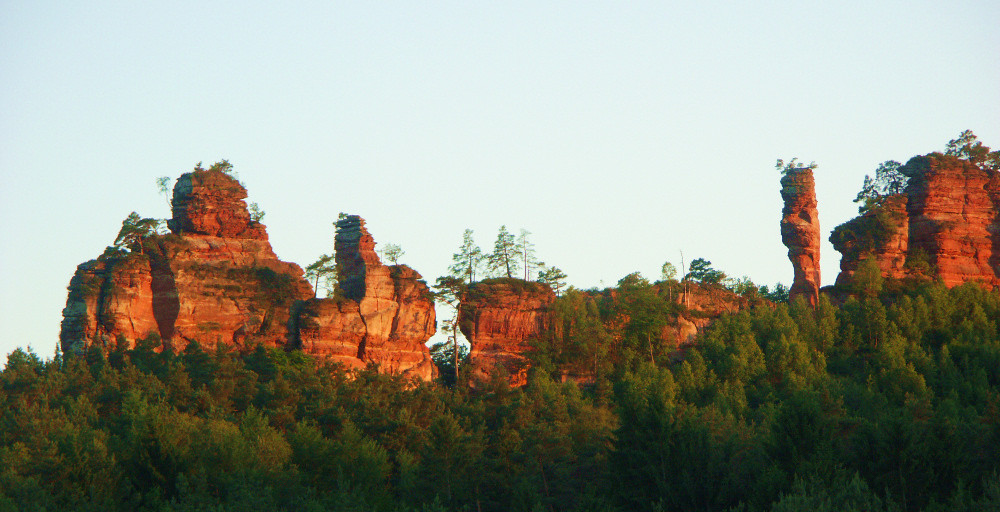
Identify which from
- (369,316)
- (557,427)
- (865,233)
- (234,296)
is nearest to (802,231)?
(865,233)

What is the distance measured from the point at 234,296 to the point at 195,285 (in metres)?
3.27

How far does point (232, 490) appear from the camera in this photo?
53656mm

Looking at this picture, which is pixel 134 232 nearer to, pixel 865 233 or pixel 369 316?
pixel 369 316

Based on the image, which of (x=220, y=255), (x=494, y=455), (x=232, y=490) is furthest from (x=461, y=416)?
(x=220, y=255)

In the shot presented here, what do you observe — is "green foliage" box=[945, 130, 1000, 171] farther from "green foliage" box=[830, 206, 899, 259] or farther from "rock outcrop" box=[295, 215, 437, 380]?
"rock outcrop" box=[295, 215, 437, 380]

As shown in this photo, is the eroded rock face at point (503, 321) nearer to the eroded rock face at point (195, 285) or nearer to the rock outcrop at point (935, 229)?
the eroded rock face at point (195, 285)

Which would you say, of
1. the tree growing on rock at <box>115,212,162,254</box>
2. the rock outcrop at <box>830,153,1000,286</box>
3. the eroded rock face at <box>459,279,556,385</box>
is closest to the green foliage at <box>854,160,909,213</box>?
the rock outcrop at <box>830,153,1000,286</box>

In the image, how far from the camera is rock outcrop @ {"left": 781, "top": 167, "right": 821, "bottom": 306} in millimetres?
97625

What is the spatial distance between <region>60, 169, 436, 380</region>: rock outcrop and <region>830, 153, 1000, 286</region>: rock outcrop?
146ft

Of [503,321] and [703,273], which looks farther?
[703,273]

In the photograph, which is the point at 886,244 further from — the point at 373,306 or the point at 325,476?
the point at 325,476

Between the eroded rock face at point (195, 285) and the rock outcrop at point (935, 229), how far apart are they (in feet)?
182

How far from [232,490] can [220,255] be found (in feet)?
111

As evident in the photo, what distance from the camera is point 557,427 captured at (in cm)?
5909
